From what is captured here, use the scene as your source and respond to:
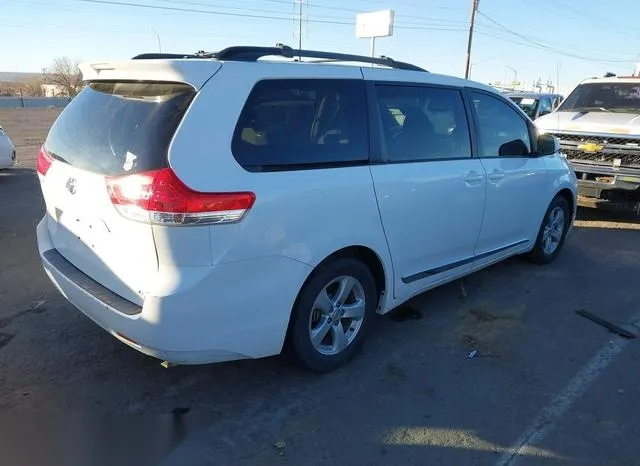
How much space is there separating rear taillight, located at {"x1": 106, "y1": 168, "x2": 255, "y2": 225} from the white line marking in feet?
6.04

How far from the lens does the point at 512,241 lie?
4.94 metres

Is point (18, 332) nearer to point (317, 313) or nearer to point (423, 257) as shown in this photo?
point (317, 313)

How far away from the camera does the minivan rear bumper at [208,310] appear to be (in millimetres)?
2557

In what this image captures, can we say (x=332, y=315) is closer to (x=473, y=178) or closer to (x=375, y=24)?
(x=473, y=178)

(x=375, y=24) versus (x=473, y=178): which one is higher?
(x=375, y=24)

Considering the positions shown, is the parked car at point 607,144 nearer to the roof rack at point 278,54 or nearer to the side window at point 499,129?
the side window at point 499,129

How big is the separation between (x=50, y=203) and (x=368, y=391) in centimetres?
227

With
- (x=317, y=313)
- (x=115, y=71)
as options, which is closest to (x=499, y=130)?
(x=317, y=313)

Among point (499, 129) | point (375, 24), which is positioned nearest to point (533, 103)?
point (499, 129)

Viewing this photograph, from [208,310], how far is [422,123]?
211 centimetres

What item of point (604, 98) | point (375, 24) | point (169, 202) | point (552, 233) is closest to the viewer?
point (169, 202)

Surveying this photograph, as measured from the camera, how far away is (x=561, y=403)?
3.14 metres

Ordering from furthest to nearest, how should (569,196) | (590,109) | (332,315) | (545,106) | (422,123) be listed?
(545,106), (590,109), (569,196), (422,123), (332,315)

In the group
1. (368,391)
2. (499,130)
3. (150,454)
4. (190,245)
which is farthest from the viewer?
(499,130)
